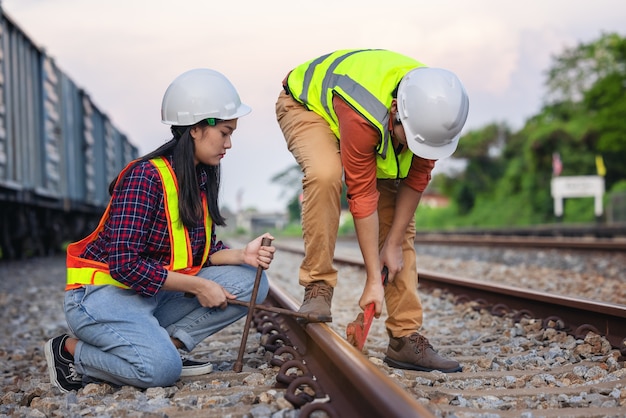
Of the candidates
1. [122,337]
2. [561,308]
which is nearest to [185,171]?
[122,337]

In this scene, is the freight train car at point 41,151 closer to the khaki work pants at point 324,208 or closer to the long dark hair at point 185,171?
the long dark hair at point 185,171

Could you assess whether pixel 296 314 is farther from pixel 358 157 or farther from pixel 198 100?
pixel 198 100

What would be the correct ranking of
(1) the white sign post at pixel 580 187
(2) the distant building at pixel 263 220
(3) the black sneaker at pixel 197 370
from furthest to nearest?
(2) the distant building at pixel 263 220 → (1) the white sign post at pixel 580 187 → (3) the black sneaker at pixel 197 370

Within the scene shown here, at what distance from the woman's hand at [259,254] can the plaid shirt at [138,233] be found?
36 cm

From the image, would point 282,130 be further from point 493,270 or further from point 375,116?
point 493,270

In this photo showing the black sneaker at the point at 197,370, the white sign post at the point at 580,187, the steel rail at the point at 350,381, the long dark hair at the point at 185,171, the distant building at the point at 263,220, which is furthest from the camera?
the distant building at the point at 263,220

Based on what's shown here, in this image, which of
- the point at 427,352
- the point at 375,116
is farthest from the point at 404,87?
the point at 427,352

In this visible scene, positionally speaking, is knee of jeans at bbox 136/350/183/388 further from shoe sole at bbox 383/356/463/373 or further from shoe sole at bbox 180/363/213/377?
shoe sole at bbox 383/356/463/373

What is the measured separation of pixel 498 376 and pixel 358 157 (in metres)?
1.07

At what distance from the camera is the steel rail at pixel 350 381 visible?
1777mm

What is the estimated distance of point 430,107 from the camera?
8.91 feet

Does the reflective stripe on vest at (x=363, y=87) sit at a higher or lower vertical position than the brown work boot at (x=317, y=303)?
higher

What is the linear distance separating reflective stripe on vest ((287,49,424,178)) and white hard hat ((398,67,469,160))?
0.08 meters

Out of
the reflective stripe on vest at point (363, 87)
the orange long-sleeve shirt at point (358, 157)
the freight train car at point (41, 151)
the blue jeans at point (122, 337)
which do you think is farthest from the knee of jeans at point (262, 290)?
the freight train car at point (41, 151)
